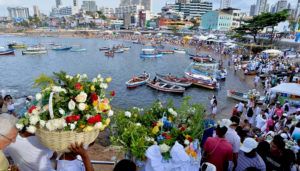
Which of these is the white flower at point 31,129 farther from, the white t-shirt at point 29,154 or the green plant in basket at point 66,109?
the white t-shirt at point 29,154

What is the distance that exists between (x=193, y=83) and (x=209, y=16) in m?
71.7

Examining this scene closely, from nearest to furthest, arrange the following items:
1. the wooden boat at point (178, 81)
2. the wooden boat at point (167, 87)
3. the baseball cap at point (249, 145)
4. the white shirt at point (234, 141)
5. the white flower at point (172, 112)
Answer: the white flower at point (172, 112)
the baseball cap at point (249, 145)
the white shirt at point (234, 141)
the wooden boat at point (167, 87)
the wooden boat at point (178, 81)

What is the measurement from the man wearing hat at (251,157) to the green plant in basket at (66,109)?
9.03ft

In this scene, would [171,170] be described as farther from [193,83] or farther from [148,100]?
[193,83]

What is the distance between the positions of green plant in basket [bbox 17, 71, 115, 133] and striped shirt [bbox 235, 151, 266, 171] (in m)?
2.94

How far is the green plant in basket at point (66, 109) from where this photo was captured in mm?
2111

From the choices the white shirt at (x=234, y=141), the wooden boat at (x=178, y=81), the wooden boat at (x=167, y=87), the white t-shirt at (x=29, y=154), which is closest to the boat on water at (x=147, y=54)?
the wooden boat at (x=178, y=81)

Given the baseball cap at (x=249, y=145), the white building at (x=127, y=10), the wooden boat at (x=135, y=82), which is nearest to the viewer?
the baseball cap at (x=249, y=145)

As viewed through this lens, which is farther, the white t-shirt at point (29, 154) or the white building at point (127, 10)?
the white building at point (127, 10)

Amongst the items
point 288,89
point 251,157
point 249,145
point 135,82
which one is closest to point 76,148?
point 249,145

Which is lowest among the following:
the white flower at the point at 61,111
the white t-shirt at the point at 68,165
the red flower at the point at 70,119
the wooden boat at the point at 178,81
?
the wooden boat at the point at 178,81

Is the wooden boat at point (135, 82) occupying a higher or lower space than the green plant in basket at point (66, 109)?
lower

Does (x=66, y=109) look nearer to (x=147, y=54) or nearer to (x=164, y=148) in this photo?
(x=164, y=148)

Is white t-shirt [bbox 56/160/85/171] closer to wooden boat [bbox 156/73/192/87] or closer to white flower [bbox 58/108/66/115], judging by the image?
white flower [bbox 58/108/66/115]
